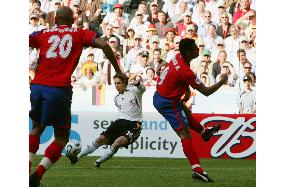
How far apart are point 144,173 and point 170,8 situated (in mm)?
9341

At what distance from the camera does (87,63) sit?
19.1 metres

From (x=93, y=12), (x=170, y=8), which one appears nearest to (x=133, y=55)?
(x=170, y=8)

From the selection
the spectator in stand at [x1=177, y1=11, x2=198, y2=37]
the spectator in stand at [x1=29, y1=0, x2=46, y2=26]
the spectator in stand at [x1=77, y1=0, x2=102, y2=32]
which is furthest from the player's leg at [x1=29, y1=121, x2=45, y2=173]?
the spectator in stand at [x1=77, y1=0, x2=102, y2=32]

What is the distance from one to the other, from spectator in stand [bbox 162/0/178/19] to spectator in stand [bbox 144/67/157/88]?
229 centimetres

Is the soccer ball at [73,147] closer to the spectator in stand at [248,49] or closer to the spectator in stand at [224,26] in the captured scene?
the spectator in stand at [248,49]

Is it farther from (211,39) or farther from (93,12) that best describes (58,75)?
Result: (93,12)

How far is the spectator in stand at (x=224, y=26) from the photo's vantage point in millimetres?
18906

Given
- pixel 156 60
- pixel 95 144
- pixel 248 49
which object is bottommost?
pixel 95 144

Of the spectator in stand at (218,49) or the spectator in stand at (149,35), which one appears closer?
the spectator in stand at (218,49)

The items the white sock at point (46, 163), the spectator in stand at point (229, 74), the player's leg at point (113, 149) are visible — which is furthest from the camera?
the spectator in stand at point (229, 74)

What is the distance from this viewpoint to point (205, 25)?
19172 mm

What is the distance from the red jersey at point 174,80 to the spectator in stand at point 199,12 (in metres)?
8.68

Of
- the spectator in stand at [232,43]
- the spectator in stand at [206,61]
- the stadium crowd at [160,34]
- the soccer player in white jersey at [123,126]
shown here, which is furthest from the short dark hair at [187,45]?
the spectator in stand at [232,43]
